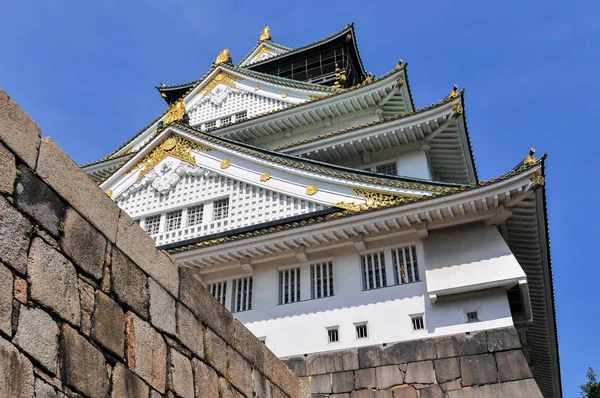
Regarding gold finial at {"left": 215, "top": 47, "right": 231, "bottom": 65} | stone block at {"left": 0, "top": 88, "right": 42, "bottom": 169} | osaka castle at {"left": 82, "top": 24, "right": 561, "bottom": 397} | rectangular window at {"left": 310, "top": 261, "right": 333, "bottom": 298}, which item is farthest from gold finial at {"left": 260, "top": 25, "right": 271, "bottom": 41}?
stone block at {"left": 0, "top": 88, "right": 42, "bottom": 169}

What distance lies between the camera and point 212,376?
5980mm

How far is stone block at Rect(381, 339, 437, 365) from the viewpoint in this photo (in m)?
11.6

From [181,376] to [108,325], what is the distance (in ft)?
3.45

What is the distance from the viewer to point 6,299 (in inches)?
153

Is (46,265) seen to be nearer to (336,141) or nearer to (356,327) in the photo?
(356,327)

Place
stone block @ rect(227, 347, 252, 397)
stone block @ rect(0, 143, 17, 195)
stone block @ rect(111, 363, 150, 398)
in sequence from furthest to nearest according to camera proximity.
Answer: stone block @ rect(227, 347, 252, 397) < stone block @ rect(111, 363, 150, 398) < stone block @ rect(0, 143, 17, 195)

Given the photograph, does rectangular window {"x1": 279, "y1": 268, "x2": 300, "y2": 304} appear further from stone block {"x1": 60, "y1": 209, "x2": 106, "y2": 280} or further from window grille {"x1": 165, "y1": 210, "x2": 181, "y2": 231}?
stone block {"x1": 60, "y1": 209, "x2": 106, "y2": 280}

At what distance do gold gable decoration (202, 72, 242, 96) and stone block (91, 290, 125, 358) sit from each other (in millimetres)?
20808

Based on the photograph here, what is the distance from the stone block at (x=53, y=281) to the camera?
4164 mm

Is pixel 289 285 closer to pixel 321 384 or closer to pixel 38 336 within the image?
pixel 321 384

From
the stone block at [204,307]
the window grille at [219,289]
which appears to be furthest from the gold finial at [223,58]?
the stone block at [204,307]

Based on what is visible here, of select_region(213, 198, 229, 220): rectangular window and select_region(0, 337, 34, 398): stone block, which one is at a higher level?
select_region(213, 198, 229, 220): rectangular window

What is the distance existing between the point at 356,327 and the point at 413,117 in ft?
21.7

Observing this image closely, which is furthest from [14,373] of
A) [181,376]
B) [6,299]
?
[181,376]
